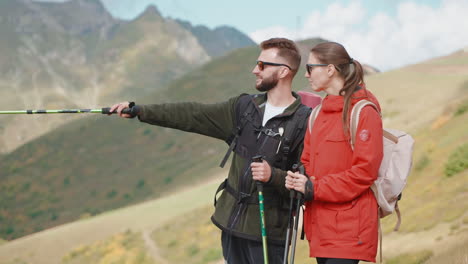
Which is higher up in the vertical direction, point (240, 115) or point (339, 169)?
point (240, 115)

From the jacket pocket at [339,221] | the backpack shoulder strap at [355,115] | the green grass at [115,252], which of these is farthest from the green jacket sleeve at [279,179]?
the green grass at [115,252]

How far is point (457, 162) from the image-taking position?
16375 mm

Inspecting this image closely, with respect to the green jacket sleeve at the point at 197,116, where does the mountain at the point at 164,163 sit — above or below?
below

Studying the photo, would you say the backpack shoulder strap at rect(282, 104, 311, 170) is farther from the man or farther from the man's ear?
the man's ear

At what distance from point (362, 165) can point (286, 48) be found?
61.4 inches

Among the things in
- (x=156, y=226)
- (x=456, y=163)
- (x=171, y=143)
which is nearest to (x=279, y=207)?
(x=456, y=163)

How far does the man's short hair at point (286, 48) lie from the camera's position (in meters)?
5.47

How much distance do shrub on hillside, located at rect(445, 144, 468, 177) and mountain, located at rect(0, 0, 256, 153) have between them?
130977mm

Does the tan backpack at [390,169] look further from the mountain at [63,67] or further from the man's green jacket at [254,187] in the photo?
the mountain at [63,67]

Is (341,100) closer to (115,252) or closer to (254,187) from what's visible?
(254,187)

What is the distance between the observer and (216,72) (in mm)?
76250

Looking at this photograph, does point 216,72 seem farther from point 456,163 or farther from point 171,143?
point 456,163

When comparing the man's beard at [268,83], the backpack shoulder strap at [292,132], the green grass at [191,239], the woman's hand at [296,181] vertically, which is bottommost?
the green grass at [191,239]

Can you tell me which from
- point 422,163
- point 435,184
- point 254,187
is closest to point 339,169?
point 254,187
